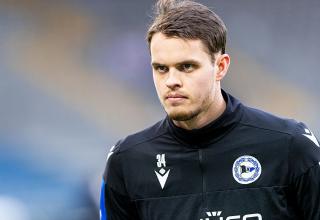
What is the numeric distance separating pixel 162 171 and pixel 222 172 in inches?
8.1

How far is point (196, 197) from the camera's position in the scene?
2.10 meters

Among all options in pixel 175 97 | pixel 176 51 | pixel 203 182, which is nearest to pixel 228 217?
pixel 203 182

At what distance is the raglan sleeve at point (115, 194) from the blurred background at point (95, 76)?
2106 millimetres

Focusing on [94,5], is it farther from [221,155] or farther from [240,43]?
[221,155]

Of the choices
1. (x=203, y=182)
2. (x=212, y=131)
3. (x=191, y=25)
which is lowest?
(x=203, y=182)

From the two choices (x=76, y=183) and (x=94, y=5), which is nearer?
(x=76, y=183)

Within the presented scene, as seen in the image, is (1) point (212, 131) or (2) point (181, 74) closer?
(2) point (181, 74)

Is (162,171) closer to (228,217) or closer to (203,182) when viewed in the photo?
(203,182)

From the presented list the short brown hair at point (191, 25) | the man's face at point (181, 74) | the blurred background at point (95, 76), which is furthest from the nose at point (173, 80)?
the blurred background at point (95, 76)

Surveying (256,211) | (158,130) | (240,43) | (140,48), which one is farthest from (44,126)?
(256,211)

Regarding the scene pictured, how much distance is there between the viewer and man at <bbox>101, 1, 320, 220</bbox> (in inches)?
79.6

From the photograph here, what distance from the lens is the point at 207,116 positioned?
7.02 ft

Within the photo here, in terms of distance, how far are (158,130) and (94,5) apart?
260cm

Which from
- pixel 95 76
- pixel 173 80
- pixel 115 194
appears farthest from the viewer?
pixel 95 76
